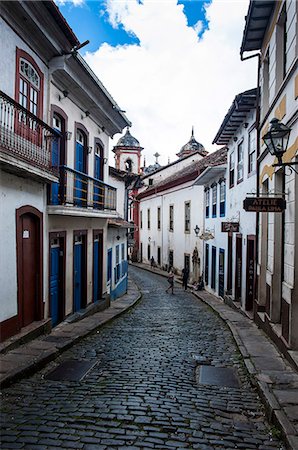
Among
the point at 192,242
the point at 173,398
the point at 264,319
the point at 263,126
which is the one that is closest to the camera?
the point at 173,398

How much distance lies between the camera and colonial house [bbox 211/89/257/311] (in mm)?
12539

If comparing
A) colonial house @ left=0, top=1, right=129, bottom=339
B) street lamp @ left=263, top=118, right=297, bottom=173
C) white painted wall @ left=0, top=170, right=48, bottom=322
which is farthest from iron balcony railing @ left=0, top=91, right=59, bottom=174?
street lamp @ left=263, top=118, right=297, bottom=173

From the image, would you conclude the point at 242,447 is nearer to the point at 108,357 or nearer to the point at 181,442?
the point at 181,442

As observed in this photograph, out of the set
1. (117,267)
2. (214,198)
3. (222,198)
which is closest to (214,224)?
(214,198)

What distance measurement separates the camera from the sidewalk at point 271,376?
183 inches

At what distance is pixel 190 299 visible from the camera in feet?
63.3

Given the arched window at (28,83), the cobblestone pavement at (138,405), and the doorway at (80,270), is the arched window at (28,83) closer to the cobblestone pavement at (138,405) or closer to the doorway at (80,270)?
the doorway at (80,270)

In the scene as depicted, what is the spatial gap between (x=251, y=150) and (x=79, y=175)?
5.47m

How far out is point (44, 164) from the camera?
8.37 meters

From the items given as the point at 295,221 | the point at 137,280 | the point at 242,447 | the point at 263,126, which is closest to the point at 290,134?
the point at 295,221

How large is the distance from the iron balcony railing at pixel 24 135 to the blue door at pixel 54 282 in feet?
7.23

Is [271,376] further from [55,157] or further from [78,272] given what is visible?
[78,272]

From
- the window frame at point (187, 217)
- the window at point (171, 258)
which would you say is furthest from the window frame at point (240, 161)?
the window at point (171, 258)

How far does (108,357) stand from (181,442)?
361 centimetres
